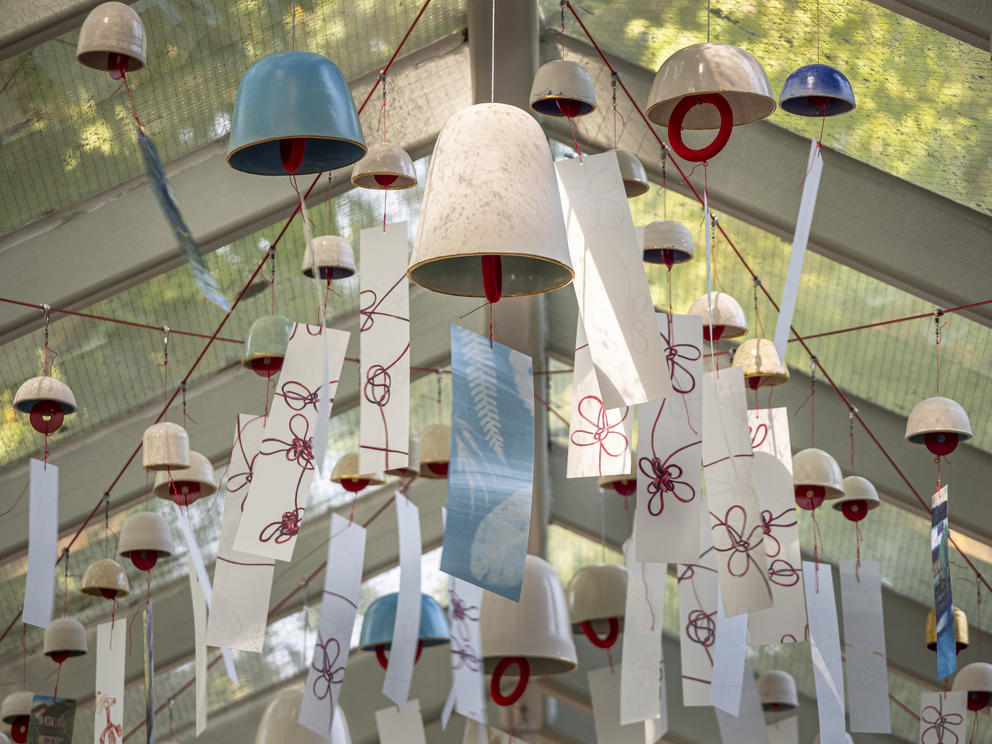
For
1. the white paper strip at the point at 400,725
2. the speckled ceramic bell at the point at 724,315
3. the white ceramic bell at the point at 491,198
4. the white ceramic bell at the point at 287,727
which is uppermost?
the speckled ceramic bell at the point at 724,315

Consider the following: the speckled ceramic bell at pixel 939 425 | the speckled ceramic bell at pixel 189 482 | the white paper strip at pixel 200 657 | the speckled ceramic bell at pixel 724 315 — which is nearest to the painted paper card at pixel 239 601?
the white paper strip at pixel 200 657

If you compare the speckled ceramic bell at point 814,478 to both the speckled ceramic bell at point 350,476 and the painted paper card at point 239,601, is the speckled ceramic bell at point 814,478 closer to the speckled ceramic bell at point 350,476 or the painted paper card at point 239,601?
the speckled ceramic bell at point 350,476

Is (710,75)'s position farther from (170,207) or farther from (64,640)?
(64,640)

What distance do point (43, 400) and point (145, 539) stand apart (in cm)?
101

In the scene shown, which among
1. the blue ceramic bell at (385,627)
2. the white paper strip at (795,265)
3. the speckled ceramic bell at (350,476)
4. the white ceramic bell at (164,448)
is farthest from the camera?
the speckled ceramic bell at (350,476)

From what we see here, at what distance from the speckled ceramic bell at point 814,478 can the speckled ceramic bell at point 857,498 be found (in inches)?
16.5

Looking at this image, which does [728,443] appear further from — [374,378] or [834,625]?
[834,625]

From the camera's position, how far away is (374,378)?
401cm

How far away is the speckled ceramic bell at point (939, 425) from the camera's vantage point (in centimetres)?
553

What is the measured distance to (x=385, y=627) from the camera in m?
6.37

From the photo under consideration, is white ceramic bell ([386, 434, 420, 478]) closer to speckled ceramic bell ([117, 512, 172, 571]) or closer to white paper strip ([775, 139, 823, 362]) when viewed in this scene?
speckled ceramic bell ([117, 512, 172, 571])

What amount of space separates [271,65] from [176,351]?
15.0ft

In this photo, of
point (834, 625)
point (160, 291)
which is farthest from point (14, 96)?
point (834, 625)

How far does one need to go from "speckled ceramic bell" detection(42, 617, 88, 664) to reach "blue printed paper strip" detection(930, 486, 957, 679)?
447 centimetres
